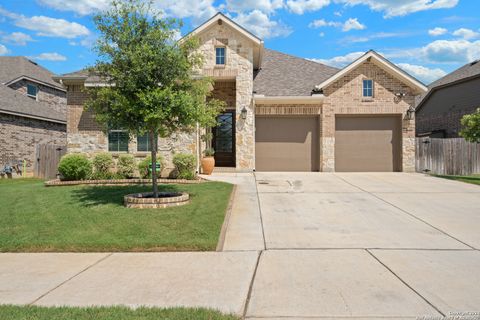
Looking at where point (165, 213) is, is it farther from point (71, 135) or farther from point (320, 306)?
point (71, 135)

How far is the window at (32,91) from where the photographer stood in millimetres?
27234

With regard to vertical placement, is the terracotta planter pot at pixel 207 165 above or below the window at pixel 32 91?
below

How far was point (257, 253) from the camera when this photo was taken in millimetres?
5816

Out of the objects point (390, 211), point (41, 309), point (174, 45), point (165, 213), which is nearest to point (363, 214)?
point (390, 211)

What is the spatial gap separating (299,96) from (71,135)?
10550mm

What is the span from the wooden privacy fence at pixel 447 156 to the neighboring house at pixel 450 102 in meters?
4.96

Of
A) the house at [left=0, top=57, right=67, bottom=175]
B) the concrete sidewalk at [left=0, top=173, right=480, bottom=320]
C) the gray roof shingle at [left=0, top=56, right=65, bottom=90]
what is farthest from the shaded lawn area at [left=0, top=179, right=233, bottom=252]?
the gray roof shingle at [left=0, top=56, right=65, bottom=90]

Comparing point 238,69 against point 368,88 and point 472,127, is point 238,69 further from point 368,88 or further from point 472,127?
point 472,127

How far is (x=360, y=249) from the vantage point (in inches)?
235

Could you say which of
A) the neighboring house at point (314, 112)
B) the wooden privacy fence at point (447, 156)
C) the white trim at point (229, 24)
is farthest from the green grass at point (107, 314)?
the wooden privacy fence at point (447, 156)

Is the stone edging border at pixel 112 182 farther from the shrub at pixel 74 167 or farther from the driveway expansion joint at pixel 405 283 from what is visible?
the driveway expansion joint at pixel 405 283

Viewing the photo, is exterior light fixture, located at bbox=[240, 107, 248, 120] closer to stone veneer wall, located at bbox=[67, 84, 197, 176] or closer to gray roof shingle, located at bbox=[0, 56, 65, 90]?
stone veneer wall, located at bbox=[67, 84, 197, 176]

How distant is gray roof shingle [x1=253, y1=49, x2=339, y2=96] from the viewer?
17547 mm

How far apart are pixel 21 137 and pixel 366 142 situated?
20187mm
